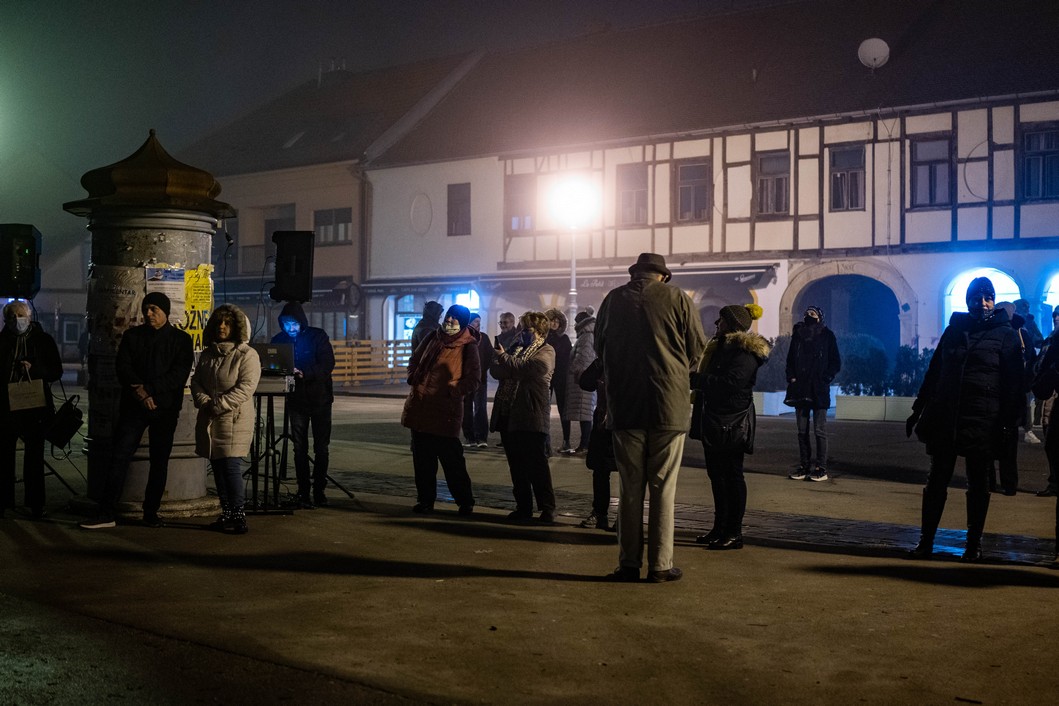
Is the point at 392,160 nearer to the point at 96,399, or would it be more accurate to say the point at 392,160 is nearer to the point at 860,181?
the point at 860,181

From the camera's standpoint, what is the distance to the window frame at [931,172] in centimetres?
2659

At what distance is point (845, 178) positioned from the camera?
2789cm

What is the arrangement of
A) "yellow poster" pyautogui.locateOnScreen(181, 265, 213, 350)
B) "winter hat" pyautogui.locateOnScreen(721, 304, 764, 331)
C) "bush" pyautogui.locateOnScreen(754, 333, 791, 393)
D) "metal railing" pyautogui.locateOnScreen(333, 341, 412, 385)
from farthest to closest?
"metal railing" pyautogui.locateOnScreen(333, 341, 412, 385) → "bush" pyautogui.locateOnScreen(754, 333, 791, 393) → "yellow poster" pyautogui.locateOnScreen(181, 265, 213, 350) → "winter hat" pyautogui.locateOnScreen(721, 304, 764, 331)

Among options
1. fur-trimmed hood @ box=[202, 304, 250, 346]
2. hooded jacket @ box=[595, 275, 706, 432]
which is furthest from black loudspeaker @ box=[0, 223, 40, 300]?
hooded jacket @ box=[595, 275, 706, 432]

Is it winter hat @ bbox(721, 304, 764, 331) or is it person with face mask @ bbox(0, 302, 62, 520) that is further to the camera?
person with face mask @ bbox(0, 302, 62, 520)

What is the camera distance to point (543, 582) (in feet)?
22.5

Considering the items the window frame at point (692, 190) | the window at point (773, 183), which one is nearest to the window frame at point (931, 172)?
the window at point (773, 183)

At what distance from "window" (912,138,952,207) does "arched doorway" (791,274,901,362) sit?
2451 mm

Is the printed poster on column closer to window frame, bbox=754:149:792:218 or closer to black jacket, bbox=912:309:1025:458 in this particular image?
black jacket, bbox=912:309:1025:458

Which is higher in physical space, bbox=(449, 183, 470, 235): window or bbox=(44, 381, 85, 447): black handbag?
bbox=(449, 183, 470, 235): window

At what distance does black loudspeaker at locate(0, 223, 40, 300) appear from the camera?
10961 millimetres

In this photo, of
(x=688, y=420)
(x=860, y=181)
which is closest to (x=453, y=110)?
(x=860, y=181)

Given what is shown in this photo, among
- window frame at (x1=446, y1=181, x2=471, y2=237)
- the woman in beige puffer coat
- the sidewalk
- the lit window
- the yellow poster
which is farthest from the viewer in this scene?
window frame at (x1=446, y1=181, x2=471, y2=237)

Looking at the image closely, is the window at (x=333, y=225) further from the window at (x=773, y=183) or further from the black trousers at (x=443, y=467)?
the black trousers at (x=443, y=467)
